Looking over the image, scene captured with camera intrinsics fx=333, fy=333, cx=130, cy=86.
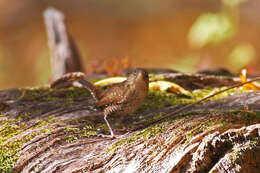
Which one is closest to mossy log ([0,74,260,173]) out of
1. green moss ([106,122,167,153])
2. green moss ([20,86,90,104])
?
green moss ([106,122,167,153])

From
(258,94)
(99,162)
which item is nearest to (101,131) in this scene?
(99,162)

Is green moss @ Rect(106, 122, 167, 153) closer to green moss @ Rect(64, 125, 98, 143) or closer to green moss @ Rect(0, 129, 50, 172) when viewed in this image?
green moss @ Rect(64, 125, 98, 143)

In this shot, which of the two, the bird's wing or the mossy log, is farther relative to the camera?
the bird's wing

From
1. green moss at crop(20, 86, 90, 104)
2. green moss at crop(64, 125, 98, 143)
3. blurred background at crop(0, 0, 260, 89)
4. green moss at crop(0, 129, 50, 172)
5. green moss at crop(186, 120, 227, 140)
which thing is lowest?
green moss at crop(0, 129, 50, 172)

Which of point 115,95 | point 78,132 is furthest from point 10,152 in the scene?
point 115,95

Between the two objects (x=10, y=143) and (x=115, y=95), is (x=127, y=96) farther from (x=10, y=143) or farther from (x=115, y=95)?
(x=10, y=143)
